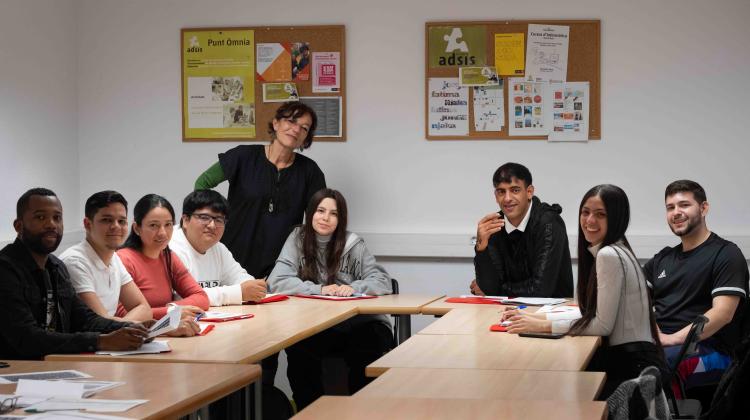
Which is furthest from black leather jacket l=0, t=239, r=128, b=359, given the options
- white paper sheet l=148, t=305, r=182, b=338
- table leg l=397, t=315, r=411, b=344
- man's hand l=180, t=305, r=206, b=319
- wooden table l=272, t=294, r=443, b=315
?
table leg l=397, t=315, r=411, b=344

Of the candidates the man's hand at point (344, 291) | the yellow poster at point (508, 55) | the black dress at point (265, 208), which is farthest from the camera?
the yellow poster at point (508, 55)

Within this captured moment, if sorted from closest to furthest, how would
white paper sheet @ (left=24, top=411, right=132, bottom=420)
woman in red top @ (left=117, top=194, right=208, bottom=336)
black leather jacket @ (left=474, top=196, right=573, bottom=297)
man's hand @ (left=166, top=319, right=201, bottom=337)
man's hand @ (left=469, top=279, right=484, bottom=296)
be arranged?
white paper sheet @ (left=24, top=411, right=132, bottom=420)
man's hand @ (left=166, top=319, right=201, bottom=337)
woman in red top @ (left=117, top=194, right=208, bottom=336)
black leather jacket @ (left=474, top=196, right=573, bottom=297)
man's hand @ (left=469, top=279, right=484, bottom=296)

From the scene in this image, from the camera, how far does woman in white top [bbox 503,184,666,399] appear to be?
3658 millimetres

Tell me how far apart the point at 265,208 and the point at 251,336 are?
1.97 metres

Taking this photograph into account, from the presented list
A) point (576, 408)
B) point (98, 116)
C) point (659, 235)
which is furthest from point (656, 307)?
point (98, 116)

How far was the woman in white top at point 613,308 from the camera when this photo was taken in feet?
12.0

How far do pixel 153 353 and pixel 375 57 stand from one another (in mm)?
3238

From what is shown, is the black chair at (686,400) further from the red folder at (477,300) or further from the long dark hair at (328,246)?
the long dark hair at (328,246)

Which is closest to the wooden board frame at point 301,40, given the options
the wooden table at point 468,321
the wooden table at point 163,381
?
the wooden table at point 468,321

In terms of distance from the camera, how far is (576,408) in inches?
98.0

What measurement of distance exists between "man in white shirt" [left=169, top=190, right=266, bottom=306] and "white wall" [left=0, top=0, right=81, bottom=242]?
1.28 metres

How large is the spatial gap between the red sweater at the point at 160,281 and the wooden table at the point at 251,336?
17 cm

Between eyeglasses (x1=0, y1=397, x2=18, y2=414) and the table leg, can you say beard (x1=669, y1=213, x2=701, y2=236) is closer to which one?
the table leg

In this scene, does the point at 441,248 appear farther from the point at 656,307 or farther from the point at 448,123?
the point at 656,307
